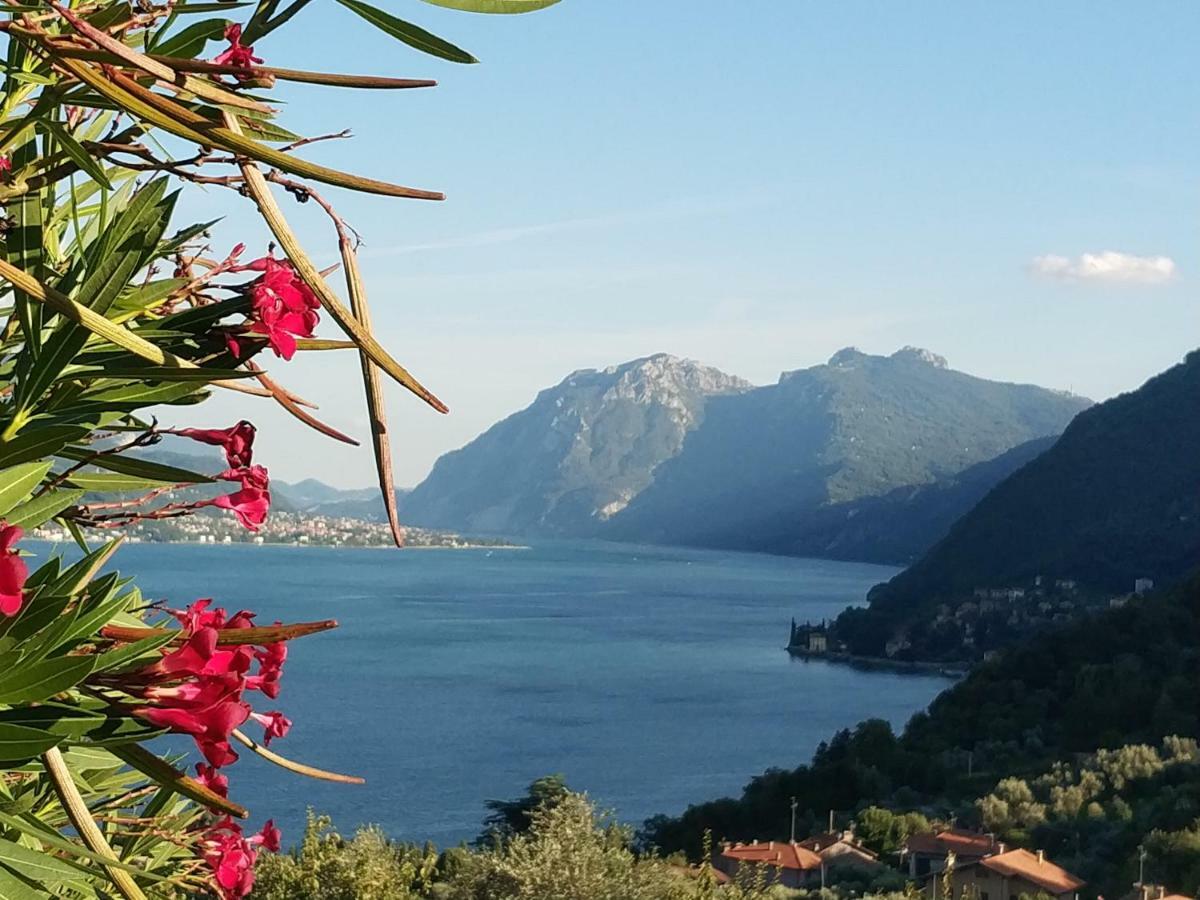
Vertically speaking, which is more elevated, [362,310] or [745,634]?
[362,310]

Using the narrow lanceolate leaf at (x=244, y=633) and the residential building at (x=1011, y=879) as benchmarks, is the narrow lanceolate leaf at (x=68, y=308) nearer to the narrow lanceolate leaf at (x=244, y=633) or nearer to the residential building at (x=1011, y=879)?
the narrow lanceolate leaf at (x=244, y=633)

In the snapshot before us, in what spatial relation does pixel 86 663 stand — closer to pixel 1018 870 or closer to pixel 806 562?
pixel 1018 870

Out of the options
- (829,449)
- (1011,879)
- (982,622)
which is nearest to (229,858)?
(1011,879)

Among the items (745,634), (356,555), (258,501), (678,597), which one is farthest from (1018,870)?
(356,555)

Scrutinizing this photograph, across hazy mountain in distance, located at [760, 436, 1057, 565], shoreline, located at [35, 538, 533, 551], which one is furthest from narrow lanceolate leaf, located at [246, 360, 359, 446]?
hazy mountain in distance, located at [760, 436, 1057, 565]

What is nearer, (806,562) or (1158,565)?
(1158,565)

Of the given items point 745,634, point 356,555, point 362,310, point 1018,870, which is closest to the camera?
point 362,310

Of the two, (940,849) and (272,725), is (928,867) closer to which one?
(940,849)
